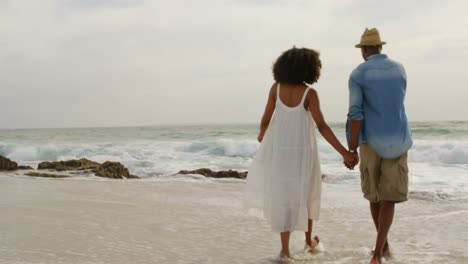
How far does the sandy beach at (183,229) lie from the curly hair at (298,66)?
1457 millimetres

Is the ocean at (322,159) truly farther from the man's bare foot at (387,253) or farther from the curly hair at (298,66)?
the curly hair at (298,66)

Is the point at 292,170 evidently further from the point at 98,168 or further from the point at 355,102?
the point at 98,168

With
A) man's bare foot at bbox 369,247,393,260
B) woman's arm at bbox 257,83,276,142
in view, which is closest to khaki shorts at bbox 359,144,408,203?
man's bare foot at bbox 369,247,393,260

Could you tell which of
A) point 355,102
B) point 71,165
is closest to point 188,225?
point 355,102

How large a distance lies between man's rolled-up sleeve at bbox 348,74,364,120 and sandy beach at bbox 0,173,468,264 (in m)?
1.19

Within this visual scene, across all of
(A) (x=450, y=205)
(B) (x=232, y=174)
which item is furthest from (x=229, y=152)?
(A) (x=450, y=205)

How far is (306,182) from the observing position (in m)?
4.00

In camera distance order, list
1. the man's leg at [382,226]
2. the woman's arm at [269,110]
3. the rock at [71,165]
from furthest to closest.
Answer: the rock at [71,165] → the woman's arm at [269,110] → the man's leg at [382,226]

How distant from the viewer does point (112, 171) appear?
11.2 m

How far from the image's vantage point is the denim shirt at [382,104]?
3.80 m

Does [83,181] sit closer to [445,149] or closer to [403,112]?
[403,112]

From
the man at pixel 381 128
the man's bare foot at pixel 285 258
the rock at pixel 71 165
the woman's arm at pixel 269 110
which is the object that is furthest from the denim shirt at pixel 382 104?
the rock at pixel 71 165

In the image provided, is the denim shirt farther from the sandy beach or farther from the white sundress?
the sandy beach

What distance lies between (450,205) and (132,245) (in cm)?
456
